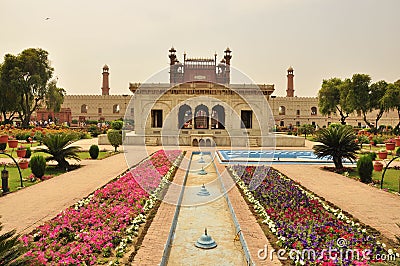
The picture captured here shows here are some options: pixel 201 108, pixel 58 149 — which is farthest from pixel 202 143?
pixel 58 149

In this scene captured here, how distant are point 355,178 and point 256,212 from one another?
6521mm

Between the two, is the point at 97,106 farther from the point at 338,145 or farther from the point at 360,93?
the point at 338,145

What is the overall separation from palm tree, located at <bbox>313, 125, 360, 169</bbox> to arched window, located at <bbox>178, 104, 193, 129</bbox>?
18.7 m

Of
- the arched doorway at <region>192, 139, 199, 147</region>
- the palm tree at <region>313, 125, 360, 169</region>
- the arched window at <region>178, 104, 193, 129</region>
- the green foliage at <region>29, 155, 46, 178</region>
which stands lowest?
the green foliage at <region>29, 155, 46, 178</region>

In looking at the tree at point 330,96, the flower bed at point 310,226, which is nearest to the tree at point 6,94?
the flower bed at point 310,226

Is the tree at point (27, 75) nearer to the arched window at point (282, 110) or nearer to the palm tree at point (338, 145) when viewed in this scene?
the palm tree at point (338, 145)

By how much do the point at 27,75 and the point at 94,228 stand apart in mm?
37609

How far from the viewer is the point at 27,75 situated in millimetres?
38531

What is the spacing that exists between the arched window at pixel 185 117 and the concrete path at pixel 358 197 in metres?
20.4

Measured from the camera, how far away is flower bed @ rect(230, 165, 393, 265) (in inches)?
196

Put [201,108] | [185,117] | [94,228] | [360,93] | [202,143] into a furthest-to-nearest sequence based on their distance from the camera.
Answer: [360,93]
[185,117]
[201,108]
[202,143]
[94,228]

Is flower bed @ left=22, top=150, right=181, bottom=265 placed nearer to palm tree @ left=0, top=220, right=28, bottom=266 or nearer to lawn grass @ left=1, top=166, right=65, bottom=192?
palm tree @ left=0, top=220, right=28, bottom=266

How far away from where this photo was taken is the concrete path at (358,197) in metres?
6.88

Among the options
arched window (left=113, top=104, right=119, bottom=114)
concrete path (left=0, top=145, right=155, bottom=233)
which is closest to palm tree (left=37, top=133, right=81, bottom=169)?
concrete path (left=0, top=145, right=155, bottom=233)
